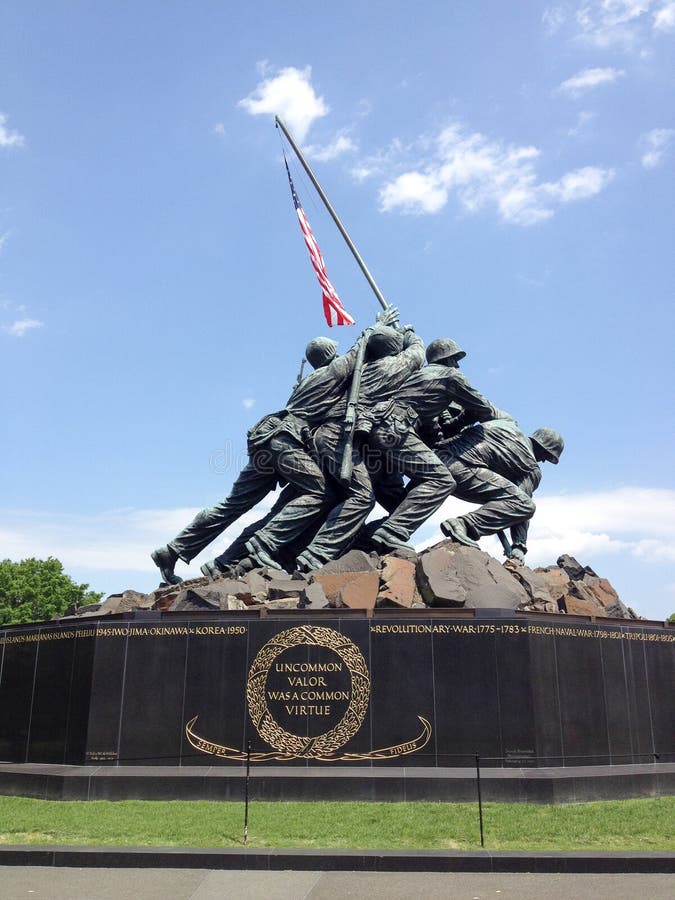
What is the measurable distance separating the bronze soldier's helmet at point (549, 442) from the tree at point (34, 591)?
31.4 metres

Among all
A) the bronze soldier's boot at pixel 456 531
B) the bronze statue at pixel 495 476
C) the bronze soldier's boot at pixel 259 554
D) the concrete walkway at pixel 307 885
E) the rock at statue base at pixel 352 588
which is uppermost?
the bronze statue at pixel 495 476

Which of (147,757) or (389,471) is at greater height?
(389,471)

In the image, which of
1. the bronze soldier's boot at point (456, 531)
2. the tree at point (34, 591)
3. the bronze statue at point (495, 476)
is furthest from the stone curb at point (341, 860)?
the tree at point (34, 591)

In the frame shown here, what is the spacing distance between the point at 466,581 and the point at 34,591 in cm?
3350

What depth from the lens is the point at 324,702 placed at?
1148cm

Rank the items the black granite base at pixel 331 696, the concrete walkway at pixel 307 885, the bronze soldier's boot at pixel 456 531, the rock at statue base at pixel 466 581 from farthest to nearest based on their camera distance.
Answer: the bronze soldier's boot at pixel 456 531 → the rock at statue base at pixel 466 581 → the black granite base at pixel 331 696 → the concrete walkway at pixel 307 885

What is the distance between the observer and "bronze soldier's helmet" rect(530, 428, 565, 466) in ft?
57.2

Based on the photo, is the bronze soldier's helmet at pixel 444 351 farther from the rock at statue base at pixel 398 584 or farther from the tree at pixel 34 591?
Answer: the tree at pixel 34 591

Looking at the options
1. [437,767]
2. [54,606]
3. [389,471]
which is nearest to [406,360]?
[389,471]

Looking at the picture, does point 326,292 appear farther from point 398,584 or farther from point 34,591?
point 34,591

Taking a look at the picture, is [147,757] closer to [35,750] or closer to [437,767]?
[35,750]

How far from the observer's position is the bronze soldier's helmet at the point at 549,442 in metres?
17.4

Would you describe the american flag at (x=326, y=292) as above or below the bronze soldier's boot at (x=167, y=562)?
above

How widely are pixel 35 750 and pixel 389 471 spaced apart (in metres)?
7.87
